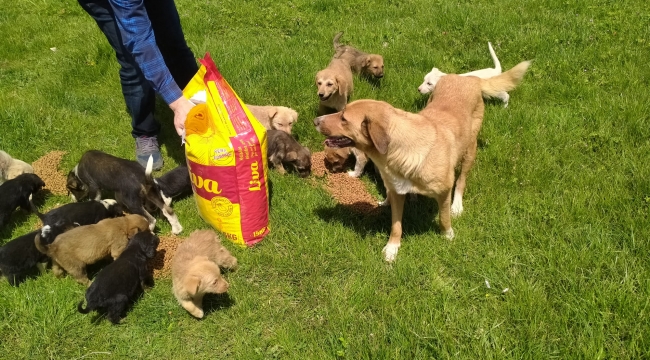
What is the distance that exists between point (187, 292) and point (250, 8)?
6883 mm

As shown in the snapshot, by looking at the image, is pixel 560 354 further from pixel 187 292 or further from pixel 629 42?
pixel 629 42

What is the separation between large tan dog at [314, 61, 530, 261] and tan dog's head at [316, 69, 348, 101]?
76.0 inches

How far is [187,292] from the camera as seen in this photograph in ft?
11.3

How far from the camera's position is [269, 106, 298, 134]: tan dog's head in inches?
236

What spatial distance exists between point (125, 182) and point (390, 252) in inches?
106

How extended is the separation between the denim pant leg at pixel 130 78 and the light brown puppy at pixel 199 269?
218 cm

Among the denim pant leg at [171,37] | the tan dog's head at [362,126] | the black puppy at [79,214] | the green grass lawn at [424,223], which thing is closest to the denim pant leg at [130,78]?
the green grass lawn at [424,223]

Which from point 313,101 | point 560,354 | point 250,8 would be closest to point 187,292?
point 560,354

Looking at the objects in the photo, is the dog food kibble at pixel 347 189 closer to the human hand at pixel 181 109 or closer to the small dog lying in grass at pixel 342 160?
the small dog lying in grass at pixel 342 160

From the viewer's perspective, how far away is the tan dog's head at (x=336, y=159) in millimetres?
5340

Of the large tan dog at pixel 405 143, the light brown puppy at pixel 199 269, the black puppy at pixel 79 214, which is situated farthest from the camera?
the black puppy at pixel 79 214

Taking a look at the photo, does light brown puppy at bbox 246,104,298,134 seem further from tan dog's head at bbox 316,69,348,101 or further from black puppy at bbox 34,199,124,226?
black puppy at bbox 34,199,124,226

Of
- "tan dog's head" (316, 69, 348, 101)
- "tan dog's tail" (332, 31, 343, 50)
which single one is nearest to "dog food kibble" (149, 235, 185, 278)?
"tan dog's head" (316, 69, 348, 101)

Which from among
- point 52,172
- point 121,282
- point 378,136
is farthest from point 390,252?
point 52,172
